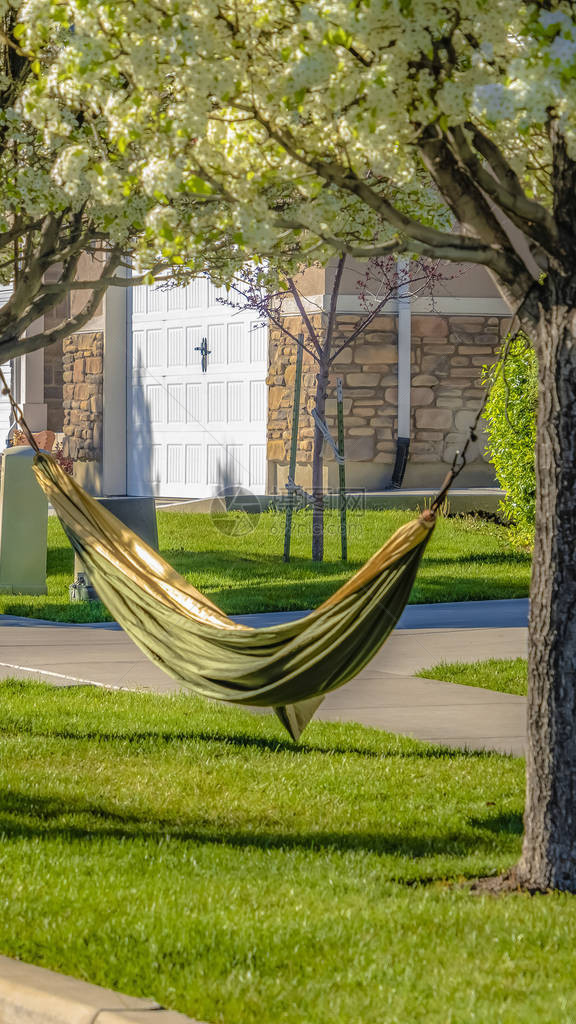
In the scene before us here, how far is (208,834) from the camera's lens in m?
6.00

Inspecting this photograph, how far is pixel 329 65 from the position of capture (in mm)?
4527

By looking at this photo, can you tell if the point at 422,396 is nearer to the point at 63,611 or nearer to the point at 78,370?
the point at 78,370

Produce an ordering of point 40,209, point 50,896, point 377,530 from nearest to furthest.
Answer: point 50,896, point 40,209, point 377,530

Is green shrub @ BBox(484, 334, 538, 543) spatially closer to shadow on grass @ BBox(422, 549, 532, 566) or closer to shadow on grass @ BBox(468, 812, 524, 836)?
shadow on grass @ BBox(422, 549, 532, 566)

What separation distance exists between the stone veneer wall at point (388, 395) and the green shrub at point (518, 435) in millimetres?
3836

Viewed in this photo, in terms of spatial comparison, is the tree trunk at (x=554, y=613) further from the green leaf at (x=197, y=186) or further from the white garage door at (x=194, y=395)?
the white garage door at (x=194, y=395)

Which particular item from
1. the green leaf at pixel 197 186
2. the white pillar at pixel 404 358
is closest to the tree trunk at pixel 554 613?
the green leaf at pixel 197 186

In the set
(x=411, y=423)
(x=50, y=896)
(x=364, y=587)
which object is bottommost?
(x=50, y=896)

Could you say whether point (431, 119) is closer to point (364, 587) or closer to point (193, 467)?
point (364, 587)

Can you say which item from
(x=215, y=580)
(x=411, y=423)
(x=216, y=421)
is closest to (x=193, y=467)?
(x=216, y=421)

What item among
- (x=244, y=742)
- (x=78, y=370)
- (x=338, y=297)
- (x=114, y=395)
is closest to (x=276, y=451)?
(x=338, y=297)

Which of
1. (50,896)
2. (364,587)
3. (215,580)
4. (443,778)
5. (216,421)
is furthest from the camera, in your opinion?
(216,421)

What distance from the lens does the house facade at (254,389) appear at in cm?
1948

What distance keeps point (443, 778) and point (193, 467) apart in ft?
51.1
